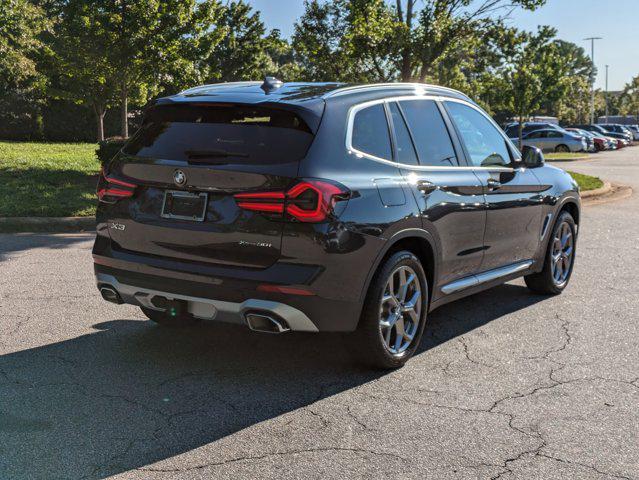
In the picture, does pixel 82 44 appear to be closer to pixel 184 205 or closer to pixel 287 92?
pixel 287 92

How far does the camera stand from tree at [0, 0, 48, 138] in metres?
21.6

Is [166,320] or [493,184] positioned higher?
[493,184]

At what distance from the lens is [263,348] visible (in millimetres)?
5547

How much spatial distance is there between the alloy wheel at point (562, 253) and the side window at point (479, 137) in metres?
1.21

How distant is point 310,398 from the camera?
15.1ft

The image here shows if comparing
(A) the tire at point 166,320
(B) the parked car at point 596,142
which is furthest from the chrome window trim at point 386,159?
(B) the parked car at point 596,142

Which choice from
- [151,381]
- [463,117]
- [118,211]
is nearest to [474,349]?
[463,117]

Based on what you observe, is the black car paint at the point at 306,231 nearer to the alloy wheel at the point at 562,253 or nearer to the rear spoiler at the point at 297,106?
the rear spoiler at the point at 297,106

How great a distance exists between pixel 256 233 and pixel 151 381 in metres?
1.13

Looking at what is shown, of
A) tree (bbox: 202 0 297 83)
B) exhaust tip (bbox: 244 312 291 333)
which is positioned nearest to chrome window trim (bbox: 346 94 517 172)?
exhaust tip (bbox: 244 312 291 333)

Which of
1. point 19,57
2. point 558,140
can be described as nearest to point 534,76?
point 558,140

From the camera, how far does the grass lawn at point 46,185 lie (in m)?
Result: 11.8

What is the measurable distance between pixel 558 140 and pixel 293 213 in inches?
1701

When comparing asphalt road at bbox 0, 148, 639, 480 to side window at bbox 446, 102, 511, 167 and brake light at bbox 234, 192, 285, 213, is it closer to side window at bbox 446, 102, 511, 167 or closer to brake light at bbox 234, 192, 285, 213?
brake light at bbox 234, 192, 285, 213
